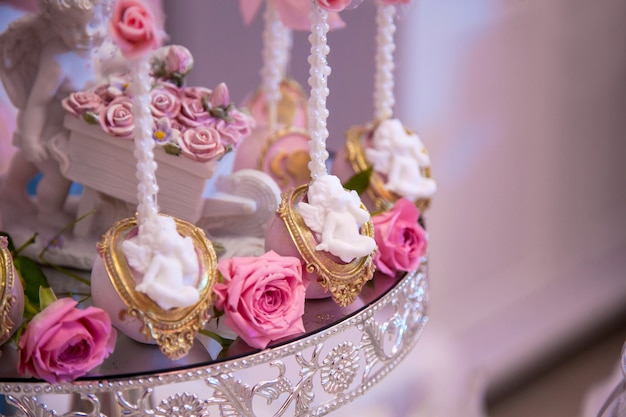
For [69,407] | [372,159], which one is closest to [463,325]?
[372,159]

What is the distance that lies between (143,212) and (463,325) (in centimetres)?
126

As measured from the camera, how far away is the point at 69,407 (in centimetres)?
79

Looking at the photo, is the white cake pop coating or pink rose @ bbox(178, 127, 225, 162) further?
pink rose @ bbox(178, 127, 225, 162)

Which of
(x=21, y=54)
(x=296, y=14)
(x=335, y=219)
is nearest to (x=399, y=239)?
(x=335, y=219)

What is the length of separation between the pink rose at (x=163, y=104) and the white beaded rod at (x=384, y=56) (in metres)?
0.23

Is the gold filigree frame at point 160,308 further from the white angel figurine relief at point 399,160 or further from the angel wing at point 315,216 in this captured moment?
the white angel figurine relief at point 399,160

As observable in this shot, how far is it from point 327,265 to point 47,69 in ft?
1.16

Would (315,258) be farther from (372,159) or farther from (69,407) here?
(69,407)

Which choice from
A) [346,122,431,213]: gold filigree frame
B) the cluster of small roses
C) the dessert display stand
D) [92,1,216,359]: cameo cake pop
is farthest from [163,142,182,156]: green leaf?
the dessert display stand

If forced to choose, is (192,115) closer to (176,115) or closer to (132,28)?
(176,115)

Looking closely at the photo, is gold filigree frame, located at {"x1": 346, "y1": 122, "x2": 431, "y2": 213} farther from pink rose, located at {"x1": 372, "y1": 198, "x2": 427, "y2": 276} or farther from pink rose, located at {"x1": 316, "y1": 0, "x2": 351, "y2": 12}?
pink rose, located at {"x1": 316, "y1": 0, "x2": 351, "y2": 12}

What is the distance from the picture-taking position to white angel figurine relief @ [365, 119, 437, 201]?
82 cm

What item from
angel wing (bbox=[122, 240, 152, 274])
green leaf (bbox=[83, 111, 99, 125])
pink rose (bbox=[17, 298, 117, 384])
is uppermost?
green leaf (bbox=[83, 111, 99, 125])

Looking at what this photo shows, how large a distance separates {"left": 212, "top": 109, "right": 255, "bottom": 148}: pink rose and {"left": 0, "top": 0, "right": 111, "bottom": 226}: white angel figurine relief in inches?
6.0
